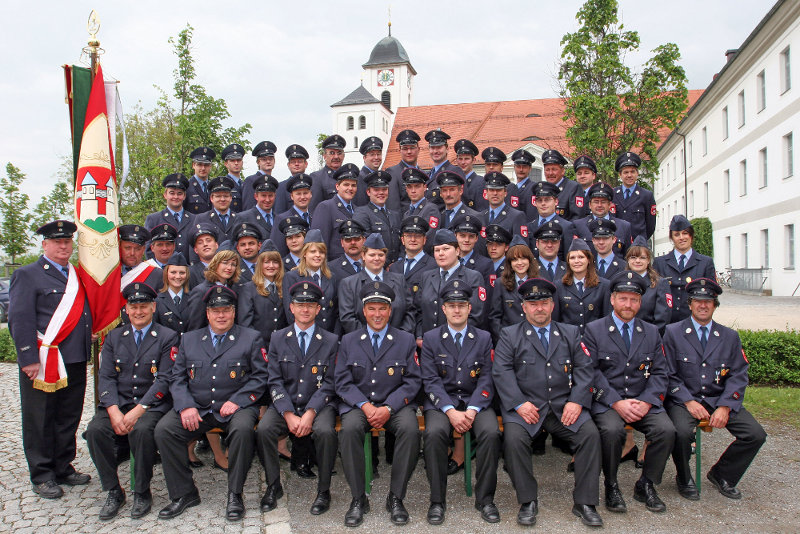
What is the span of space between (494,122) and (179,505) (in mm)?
53954

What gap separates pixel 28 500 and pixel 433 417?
3542 mm

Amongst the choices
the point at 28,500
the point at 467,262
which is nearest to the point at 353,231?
the point at 467,262

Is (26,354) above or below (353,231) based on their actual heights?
below

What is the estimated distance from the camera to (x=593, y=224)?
6.54 m

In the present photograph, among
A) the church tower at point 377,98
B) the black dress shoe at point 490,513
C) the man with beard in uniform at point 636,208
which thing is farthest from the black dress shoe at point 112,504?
the church tower at point 377,98

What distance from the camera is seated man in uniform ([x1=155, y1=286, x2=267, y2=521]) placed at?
4770mm

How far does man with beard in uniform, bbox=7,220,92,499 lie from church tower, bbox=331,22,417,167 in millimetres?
58910

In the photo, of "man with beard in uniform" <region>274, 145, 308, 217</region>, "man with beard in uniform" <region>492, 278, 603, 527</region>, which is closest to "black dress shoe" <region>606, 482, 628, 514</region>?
"man with beard in uniform" <region>492, 278, 603, 527</region>

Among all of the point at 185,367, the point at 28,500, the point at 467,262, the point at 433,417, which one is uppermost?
the point at 467,262

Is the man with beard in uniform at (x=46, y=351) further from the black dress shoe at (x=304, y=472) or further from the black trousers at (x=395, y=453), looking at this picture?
the black trousers at (x=395, y=453)

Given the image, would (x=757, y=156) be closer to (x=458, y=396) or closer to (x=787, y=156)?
(x=787, y=156)

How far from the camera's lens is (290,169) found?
8180 mm

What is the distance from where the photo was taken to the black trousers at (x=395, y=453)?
469 centimetres

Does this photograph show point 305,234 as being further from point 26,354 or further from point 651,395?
point 651,395
